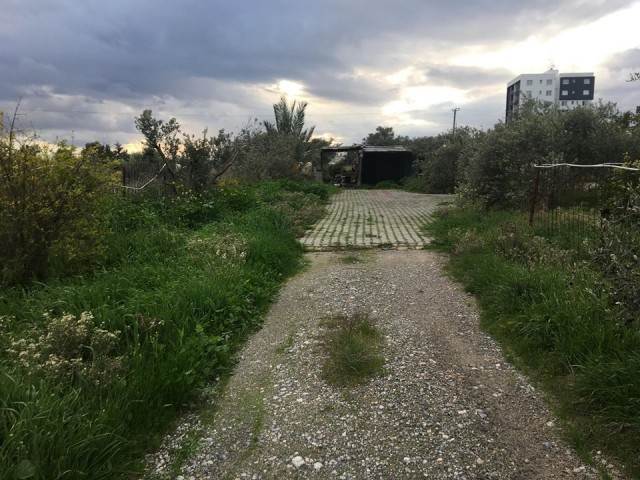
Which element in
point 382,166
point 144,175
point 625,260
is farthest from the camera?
point 382,166

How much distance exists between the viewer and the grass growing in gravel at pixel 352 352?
332 cm

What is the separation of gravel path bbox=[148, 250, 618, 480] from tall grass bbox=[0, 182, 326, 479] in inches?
9.9

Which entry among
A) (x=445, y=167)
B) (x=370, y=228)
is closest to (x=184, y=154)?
(x=370, y=228)

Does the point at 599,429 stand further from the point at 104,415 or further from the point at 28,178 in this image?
the point at 28,178

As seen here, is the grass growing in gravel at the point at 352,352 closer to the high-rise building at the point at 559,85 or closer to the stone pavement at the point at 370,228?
the stone pavement at the point at 370,228

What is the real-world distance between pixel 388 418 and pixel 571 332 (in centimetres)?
162

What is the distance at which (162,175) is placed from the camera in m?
10.2

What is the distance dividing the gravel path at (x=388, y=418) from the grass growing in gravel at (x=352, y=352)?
80mm

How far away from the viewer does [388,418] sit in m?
2.80

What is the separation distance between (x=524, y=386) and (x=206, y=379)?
7.53 ft

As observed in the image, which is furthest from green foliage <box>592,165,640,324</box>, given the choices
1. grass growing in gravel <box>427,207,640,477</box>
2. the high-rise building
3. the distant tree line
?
the high-rise building

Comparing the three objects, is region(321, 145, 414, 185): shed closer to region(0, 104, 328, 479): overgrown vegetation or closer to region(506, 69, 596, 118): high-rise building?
region(0, 104, 328, 479): overgrown vegetation

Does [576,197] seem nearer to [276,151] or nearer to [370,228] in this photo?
[370,228]

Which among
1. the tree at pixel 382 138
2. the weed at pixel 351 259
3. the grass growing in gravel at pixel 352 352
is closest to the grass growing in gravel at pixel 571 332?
the grass growing in gravel at pixel 352 352
